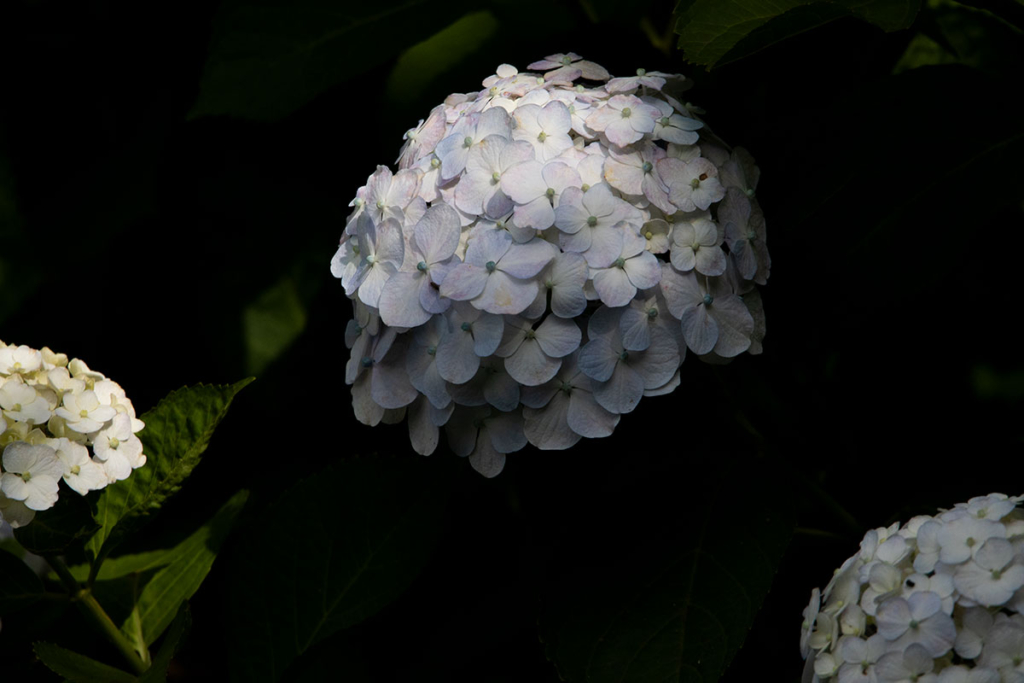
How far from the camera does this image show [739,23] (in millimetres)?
967

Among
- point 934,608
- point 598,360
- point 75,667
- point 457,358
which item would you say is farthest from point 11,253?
point 934,608

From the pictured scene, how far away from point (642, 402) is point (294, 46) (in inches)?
25.7

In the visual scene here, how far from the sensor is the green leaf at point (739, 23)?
37.1 inches

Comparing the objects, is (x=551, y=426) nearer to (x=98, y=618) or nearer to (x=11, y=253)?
(x=98, y=618)

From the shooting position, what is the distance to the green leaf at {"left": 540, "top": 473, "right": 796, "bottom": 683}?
98 cm

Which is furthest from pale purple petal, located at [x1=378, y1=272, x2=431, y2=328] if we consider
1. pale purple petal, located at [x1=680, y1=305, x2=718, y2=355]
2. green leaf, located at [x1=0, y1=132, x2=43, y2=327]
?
green leaf, located at [x1=0, y1=132, x2=43, y2=327]

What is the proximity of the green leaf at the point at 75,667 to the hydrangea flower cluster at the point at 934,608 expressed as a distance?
66 cm

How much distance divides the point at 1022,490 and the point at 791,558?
0.29m

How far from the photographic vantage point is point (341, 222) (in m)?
1.49

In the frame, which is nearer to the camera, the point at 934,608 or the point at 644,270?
the point at 934,608

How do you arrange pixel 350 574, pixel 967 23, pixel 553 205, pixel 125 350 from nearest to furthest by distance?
pixel 553 205, pixel 350 574, pixel 967 23, pixel 125 350

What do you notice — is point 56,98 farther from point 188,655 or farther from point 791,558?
point 791,558

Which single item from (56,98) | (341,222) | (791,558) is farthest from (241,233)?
(791,558)

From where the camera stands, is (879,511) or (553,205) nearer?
(553,205)
